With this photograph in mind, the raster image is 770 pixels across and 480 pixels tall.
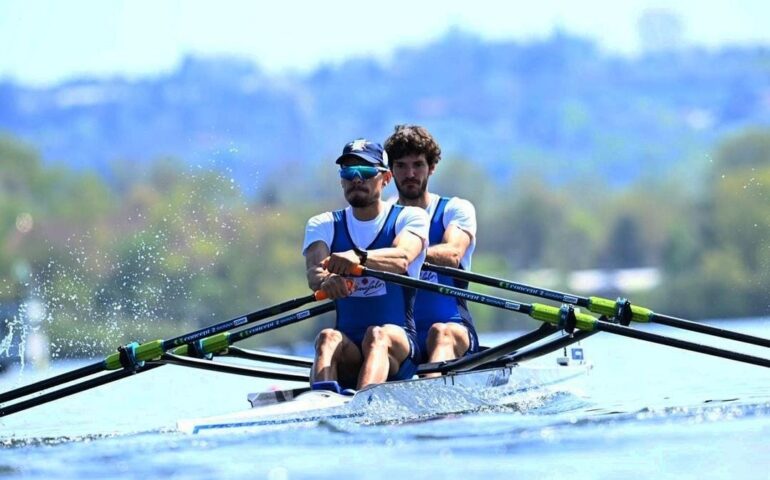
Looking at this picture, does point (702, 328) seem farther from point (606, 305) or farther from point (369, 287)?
Answer: point (369, 287)

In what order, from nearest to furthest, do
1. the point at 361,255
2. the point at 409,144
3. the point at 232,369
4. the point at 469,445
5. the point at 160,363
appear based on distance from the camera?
the point at 469,445, the point at 361,255, the point at 160,363, the point at 409,144, the point at 232,369

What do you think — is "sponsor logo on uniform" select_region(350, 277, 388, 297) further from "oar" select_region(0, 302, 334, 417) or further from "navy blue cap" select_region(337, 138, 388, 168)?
"navy blue cap" select_region(337, 138, 388, 168)

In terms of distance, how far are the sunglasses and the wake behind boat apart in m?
1.34

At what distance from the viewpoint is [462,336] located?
11.0m

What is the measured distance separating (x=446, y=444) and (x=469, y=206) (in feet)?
10.0

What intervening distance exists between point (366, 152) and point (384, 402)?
1.62 metres

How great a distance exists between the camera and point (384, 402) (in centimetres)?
962

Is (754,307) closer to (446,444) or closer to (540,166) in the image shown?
(446,444)

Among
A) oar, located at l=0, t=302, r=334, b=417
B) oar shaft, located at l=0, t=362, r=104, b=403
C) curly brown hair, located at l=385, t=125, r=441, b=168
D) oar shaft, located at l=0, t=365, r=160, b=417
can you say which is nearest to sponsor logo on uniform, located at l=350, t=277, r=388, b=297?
oar, located at l=0, t=302, r=334, b=417

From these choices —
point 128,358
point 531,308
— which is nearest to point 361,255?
point 531,308

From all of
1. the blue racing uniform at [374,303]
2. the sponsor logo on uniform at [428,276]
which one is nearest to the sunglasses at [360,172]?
the blue racing uniform at [374,303]

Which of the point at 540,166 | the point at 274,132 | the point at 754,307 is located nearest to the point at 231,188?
the point at 754,307

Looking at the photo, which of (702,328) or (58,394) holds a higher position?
(702,328)

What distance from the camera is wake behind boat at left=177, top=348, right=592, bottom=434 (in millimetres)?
9328
